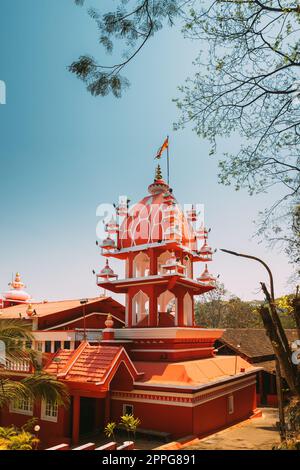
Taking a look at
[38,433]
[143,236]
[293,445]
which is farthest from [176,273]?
[293,445]

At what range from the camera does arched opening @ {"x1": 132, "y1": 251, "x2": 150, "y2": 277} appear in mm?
17562

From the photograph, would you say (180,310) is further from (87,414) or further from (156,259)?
(87,414)

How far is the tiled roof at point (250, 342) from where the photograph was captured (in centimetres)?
2492

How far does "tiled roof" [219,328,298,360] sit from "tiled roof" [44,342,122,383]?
13.4 m

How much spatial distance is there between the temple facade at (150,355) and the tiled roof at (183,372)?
0.04 m

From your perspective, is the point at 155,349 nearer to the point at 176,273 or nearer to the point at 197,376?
the point at 197,376

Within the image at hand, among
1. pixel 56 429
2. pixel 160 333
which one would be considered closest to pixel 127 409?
pixel 56 429

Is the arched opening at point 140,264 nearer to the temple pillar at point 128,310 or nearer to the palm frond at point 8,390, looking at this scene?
the temple pillar at point 128,310

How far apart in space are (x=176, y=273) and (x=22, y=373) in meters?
7.37

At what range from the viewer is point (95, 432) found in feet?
47.0

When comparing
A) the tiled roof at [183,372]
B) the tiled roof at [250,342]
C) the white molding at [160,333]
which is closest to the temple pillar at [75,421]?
the tiled roof at [183,372]

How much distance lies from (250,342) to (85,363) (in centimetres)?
1633

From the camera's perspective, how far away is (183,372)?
1416 cm

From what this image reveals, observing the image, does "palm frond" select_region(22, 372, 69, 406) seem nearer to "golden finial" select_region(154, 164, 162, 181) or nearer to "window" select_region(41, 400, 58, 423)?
"window" select_region(41, 400, 58, 423)
